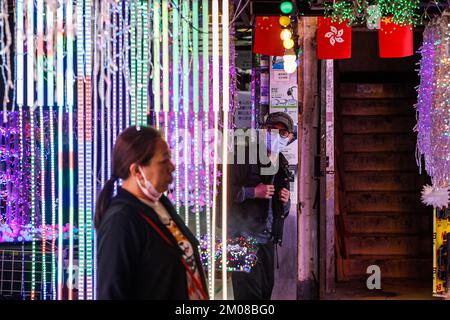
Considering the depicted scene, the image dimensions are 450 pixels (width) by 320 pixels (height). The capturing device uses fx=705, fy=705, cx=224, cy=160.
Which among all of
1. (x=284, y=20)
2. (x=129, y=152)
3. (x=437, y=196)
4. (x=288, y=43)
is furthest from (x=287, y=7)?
(x=129, y=152)

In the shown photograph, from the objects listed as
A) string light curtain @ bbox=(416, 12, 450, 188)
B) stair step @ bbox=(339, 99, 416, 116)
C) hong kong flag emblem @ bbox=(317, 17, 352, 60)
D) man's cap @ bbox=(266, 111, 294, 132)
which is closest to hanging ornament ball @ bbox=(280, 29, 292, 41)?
hong kong flag emblem @ bbox=(317, 17, 352, 60)

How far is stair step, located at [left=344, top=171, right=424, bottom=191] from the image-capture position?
923 cm

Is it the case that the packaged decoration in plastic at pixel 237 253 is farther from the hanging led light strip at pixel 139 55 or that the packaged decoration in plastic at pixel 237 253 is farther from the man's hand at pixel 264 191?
the hanging led light strip at pixel 139 55

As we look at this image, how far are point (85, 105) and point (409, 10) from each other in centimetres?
299

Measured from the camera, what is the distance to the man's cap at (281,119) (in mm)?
6902

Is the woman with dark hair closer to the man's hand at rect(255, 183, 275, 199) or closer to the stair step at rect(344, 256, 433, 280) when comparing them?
the man's hand at rect(255, 183, 275, 199)

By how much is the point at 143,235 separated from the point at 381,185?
21.7 feet

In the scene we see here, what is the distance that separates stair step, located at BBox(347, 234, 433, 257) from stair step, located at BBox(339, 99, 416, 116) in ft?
6.08

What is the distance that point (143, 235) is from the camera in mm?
3121

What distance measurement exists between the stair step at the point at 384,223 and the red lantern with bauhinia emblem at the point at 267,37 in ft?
10.4

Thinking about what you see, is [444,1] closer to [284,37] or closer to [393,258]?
[284,37]

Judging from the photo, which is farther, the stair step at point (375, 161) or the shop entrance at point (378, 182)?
the stair step at point (375, 161)

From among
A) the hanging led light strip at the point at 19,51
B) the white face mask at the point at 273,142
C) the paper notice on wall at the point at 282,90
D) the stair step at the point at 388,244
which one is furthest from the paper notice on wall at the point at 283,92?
the hanging led light strip at the point at 19,51

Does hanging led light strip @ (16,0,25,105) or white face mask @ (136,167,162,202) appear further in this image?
hanging led light strip @ (16,0,25,105)
